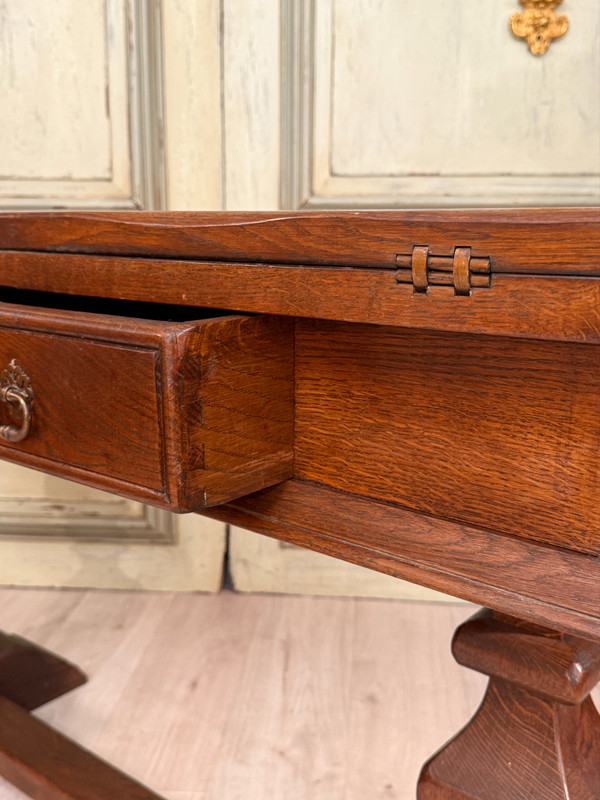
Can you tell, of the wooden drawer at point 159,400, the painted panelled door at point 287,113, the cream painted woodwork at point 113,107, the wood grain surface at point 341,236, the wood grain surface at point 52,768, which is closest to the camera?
the wood grain surface at point 341,236

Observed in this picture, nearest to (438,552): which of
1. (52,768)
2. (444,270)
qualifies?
(444,270)

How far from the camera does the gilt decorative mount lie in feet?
3.97

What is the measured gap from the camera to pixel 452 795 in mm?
609

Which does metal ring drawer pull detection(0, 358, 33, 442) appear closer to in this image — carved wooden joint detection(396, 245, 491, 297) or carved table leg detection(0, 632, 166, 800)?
carved wooden joint detection(396, 245, 491, 297)

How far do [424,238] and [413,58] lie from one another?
95 centimetres

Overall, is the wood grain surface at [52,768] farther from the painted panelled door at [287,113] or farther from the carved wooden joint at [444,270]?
the carved wooden joint at [444,270]

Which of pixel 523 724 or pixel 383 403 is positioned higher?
pixel 383 403

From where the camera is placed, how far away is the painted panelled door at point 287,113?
1.25 meters

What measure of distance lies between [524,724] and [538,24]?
1.04 meters

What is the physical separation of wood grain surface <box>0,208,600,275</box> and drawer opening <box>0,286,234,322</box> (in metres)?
0.07

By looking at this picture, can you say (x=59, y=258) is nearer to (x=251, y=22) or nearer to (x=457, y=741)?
(x=457, y=741)

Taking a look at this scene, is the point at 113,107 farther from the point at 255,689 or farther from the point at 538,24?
the point at 255,689

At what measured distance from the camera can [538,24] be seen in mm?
1218

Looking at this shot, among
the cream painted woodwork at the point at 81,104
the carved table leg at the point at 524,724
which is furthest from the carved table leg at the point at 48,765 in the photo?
the cream painted woodwork at the point at 81,104
